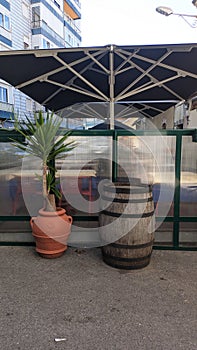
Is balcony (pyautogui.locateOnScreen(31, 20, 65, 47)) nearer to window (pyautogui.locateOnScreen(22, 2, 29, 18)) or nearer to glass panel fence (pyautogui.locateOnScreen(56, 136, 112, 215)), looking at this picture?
window (pyautogui.locateOnScreen(22, 2, 29, 18))

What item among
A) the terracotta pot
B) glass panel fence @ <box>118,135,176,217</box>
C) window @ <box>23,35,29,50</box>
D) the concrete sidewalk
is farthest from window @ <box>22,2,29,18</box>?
the concrete sidewalk

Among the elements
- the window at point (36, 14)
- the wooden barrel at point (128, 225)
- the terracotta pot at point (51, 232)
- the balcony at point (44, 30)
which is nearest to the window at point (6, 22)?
the balcony at point (44, 30)

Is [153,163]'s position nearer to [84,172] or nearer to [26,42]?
[84,172]

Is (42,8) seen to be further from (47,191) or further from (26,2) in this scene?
(47,191)

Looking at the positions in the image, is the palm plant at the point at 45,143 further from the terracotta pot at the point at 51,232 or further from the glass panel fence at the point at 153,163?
the glass panel fence at the point at 153,163

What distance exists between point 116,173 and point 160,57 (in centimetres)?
201

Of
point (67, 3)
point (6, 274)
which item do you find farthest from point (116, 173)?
point (67, 3)

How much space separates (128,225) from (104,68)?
9.27ft

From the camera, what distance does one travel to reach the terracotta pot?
2938 millimetres

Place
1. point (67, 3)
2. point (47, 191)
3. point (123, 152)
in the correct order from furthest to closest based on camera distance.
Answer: point (67, 3) < point (123, 152) < point (47, 191)

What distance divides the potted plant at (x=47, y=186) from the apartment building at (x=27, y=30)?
11830mm

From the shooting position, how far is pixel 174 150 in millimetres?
3314

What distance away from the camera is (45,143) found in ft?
9.89

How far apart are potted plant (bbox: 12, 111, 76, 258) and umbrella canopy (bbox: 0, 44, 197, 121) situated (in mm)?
1347
